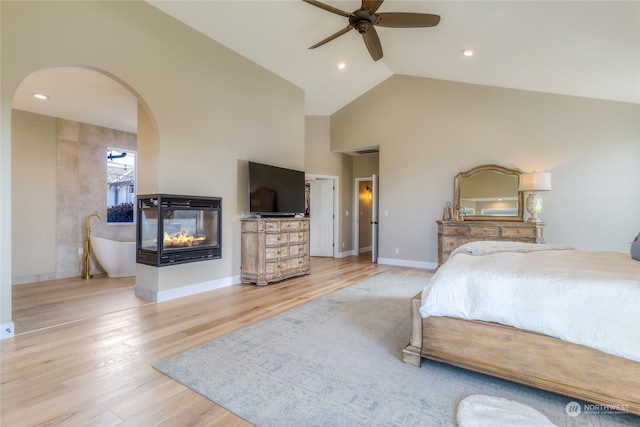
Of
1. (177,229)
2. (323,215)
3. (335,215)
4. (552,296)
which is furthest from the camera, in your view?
(323,215)

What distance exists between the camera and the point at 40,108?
15.4ft

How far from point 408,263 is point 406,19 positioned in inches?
178

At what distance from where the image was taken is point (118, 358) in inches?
89.4

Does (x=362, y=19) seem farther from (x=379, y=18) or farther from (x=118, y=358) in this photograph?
→ (x=118, y=358)

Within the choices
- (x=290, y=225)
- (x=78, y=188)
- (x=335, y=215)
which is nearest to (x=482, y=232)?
(x=290, y=225)

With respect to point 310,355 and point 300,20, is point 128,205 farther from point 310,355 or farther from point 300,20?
point 310,355

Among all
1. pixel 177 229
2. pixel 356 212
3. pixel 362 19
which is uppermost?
pixel 362 19

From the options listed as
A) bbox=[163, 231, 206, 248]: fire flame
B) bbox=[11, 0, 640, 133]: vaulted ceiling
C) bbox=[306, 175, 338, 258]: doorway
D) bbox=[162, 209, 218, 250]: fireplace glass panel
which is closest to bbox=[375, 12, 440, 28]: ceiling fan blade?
bbox=[11, 0, 640, 133]: vaulted ceiling

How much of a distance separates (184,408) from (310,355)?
3.09 feet

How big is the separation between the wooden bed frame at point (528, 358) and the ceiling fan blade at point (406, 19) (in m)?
2.94

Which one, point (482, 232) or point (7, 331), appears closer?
point (7, 331)

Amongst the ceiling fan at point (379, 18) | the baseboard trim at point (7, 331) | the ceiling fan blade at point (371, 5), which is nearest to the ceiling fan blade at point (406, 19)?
the ceiling fan at point (379, 18)

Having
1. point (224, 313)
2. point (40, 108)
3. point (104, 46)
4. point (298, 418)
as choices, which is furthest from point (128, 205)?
point (298, 418)

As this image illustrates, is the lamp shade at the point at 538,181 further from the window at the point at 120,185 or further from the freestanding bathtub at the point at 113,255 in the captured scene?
the window at the point at 120,185
